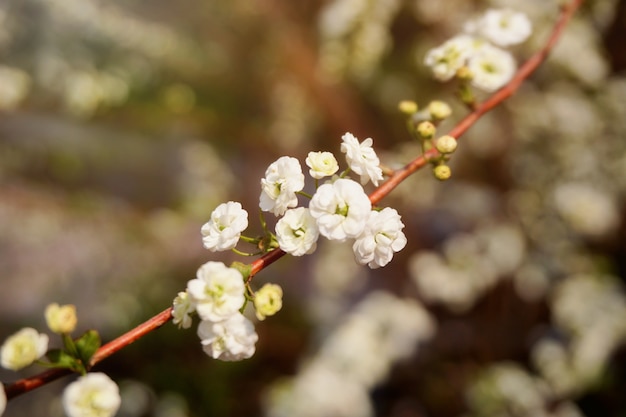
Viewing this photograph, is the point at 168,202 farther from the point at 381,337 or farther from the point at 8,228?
the point at 381,337

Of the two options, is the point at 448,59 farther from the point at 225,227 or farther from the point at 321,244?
the point at 321,244

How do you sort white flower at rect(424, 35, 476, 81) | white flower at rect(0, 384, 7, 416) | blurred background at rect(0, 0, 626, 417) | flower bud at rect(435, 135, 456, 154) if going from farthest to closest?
blurred background at rect(0, 0, 626, 417) → white flower at rect(424, 35, 476, 81) → flower bud at rect(435, 135, 456, 154) → white flower at rect(0, 384, 7, 416)

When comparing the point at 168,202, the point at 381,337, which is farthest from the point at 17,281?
the point at 381,337

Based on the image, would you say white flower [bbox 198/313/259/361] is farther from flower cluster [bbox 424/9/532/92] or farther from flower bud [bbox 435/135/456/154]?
flower cluster [bbox 424/9/532/92]

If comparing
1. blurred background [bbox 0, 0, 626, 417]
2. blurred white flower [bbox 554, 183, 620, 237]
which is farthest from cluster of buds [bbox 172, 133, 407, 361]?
blurred white flower [bbox 554, 183, 620, 237]

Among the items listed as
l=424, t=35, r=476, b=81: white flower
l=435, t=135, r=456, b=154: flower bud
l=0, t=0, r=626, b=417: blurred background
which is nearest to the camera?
l=435, t=135, r=456, b=154: flower bud

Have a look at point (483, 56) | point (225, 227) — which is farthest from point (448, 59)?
point (225, 227)

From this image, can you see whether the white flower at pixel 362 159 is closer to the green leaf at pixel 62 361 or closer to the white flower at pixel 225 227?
the white flower at pixel 225 227
